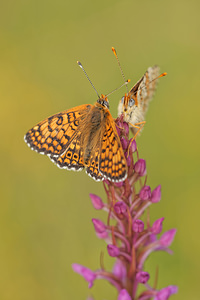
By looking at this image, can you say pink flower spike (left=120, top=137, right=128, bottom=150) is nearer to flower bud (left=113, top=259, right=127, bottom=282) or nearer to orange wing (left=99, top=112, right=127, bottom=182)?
orange wing (left=99, top=112, right=127, bottom=182)

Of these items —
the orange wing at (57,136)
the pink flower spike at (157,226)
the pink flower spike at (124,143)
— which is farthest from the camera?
the orange wing at (57,136)

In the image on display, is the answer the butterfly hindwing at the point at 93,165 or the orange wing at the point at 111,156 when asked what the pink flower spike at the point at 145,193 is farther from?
the butterfly hindwing at the point at 93,165

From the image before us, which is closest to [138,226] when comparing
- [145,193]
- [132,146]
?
[145,193]

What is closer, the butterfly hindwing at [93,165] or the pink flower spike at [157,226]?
the pink flower spike at [157,226]

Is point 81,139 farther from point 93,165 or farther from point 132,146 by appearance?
point 132,146

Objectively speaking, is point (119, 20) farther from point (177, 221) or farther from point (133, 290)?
point (133, 290)

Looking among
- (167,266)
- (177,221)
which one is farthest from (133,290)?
(177,221)

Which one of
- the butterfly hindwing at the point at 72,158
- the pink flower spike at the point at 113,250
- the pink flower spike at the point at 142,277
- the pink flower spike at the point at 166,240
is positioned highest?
the butterfly hindwing at the point at 72,158

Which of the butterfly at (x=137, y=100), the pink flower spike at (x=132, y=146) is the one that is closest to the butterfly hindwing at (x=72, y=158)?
the butterfly at (x=137, y=100)
